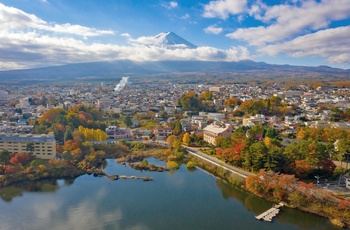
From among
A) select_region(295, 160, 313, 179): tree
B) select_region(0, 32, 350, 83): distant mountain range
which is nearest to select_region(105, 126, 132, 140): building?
select_region(295, 160, 313, 179): tree

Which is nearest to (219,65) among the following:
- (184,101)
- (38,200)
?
(184,101)

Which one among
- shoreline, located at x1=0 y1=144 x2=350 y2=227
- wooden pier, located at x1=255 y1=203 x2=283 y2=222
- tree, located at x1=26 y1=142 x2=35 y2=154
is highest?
tree, located at x1=26 y1=142 x2=35 y2=154

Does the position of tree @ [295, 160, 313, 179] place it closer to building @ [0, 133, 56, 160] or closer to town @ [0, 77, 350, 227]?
town @ [0, 77, 350, 227]

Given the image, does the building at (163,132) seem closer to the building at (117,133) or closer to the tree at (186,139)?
the building at (117,133)

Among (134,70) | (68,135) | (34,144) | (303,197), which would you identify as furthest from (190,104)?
(134,70)

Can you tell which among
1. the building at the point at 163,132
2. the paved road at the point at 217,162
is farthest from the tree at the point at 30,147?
the paved road at the point at 217,162
